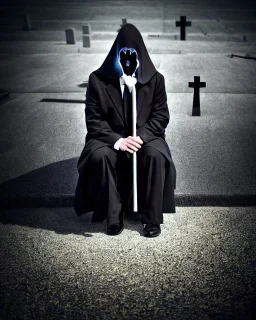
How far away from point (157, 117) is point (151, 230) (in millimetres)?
1163

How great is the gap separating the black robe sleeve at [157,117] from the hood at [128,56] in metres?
0.17

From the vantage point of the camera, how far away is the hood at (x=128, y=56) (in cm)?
307

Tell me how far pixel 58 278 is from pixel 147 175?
1.21 metres

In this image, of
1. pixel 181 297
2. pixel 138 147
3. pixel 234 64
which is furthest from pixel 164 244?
pixel 234 64

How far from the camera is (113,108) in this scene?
3.29 m

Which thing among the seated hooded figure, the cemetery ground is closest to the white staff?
the seated hooded figure

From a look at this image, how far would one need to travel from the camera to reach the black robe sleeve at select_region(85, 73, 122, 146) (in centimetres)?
325

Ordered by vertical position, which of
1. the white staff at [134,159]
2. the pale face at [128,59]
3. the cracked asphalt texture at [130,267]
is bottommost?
the cracked asphalt texture at [130,267]

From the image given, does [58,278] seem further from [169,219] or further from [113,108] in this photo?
[113,108]

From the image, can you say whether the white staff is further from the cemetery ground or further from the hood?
the cemetery ground

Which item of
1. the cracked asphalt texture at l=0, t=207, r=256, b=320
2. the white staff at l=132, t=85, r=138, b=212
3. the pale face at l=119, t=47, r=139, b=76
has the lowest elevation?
the cracked asphalt texture at l=0, t=207, r=256, b=320

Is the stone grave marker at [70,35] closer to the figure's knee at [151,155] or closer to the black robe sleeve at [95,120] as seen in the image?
the black robe sleeve at [95,120]

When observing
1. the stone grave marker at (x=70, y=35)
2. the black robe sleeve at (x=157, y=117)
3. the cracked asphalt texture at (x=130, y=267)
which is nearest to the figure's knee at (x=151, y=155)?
the black robe sleeve at (x=157, y=117)

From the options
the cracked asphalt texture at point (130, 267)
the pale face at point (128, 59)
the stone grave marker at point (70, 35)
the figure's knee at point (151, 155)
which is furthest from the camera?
the stone grave marker at point (70, 35)
